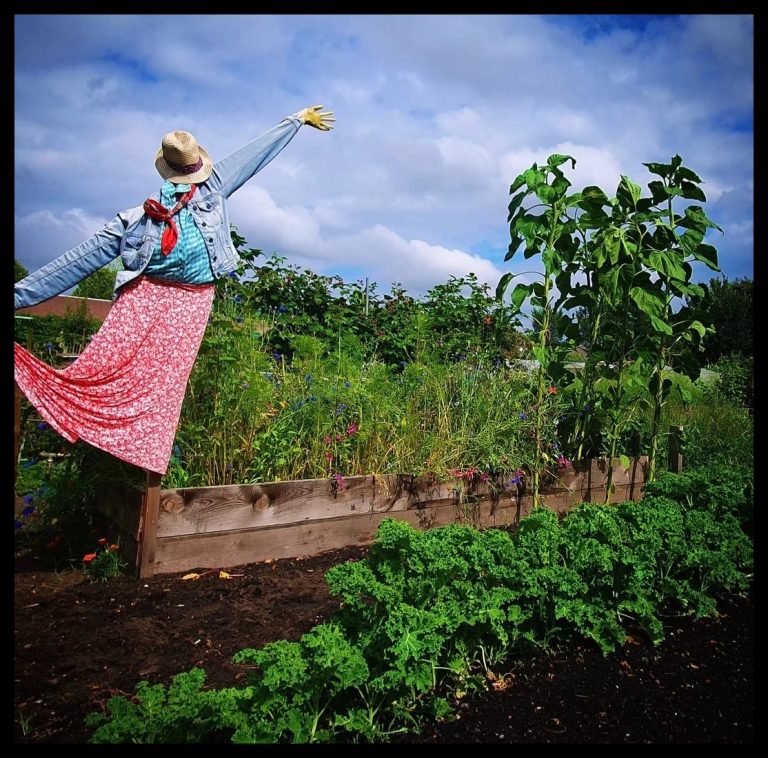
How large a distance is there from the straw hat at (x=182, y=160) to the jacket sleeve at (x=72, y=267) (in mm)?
320

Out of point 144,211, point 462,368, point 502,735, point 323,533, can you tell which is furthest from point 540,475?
point 144,211

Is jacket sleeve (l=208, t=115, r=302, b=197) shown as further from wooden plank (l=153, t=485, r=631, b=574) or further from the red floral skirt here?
wooden plank (l=153, t=485, r=631, b=574)

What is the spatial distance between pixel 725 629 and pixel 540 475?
196cm

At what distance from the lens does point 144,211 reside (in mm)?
2672

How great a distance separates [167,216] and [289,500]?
5.25 ft

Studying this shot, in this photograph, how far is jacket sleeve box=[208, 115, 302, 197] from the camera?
9.42ft

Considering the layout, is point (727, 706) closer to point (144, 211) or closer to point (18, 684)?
point (18, 684)

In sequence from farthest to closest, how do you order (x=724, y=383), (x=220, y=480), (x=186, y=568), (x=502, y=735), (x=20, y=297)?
1. (x=724, y=383)
2. (x=220, y=480)
3. (x=186, y=568)
4. (x=20, y=297)
5. (x=502, y=735)

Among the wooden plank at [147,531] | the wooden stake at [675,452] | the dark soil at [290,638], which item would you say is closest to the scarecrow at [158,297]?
the wooden plank at [147,531]

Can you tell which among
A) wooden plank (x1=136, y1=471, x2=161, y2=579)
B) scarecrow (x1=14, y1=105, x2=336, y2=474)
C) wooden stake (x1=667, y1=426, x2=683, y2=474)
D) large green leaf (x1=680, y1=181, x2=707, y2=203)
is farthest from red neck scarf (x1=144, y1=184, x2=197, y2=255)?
wooden stake (x1=667, y1=426, x2=683, y2=474)

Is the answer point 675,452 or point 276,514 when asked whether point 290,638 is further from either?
point 675,452

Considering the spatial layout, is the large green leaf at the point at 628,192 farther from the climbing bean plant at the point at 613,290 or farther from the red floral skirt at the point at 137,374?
the red floral skirt at the point at 137,374

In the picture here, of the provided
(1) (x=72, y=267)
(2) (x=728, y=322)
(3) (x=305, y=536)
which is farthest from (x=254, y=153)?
(2) (x=728, y=322)

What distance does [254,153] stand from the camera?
9.45 ft
